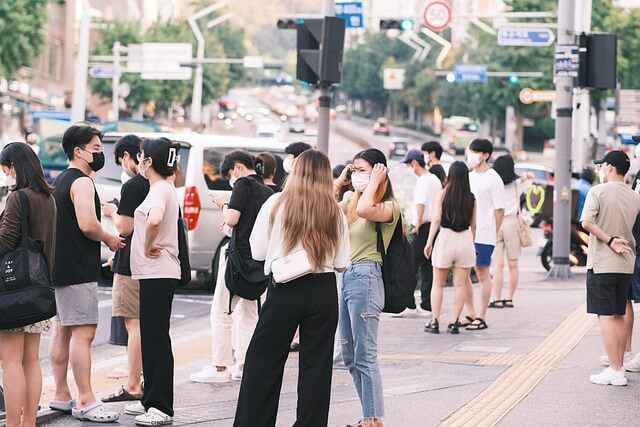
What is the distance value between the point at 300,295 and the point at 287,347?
1.06 ft

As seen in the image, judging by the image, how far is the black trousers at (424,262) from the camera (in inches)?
551

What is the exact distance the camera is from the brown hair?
7.04m

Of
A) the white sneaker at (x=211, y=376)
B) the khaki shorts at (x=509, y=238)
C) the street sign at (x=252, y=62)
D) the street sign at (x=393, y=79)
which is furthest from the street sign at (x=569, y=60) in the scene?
the street sign at (x=393, y=79)

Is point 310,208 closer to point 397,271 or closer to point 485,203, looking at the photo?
point 397,271

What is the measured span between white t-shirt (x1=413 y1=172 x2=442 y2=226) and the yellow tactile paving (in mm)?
1823

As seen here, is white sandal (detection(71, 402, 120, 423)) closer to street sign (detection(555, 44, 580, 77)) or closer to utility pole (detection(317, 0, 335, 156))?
utility pole (detection(317, 0, 335, 156))

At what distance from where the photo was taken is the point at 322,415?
7180 mm

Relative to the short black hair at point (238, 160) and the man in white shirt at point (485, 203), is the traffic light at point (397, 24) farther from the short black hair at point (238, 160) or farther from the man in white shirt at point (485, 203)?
the short black hair at point (238, 160)

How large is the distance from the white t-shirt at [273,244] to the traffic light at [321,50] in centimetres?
830

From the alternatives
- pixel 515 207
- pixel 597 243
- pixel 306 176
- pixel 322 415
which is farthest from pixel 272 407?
pixel 515 207

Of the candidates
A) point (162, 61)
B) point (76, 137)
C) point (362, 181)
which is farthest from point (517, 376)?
point (162, 61)

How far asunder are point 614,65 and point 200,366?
10.0m

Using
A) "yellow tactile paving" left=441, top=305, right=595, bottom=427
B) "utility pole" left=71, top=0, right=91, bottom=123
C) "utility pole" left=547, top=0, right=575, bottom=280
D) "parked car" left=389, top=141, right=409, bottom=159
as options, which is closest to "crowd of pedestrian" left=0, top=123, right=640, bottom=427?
"yellow tactile paving" left=441, top=305, right=595, bottom=427

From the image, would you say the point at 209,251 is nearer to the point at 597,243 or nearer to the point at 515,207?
the point at 515,207
